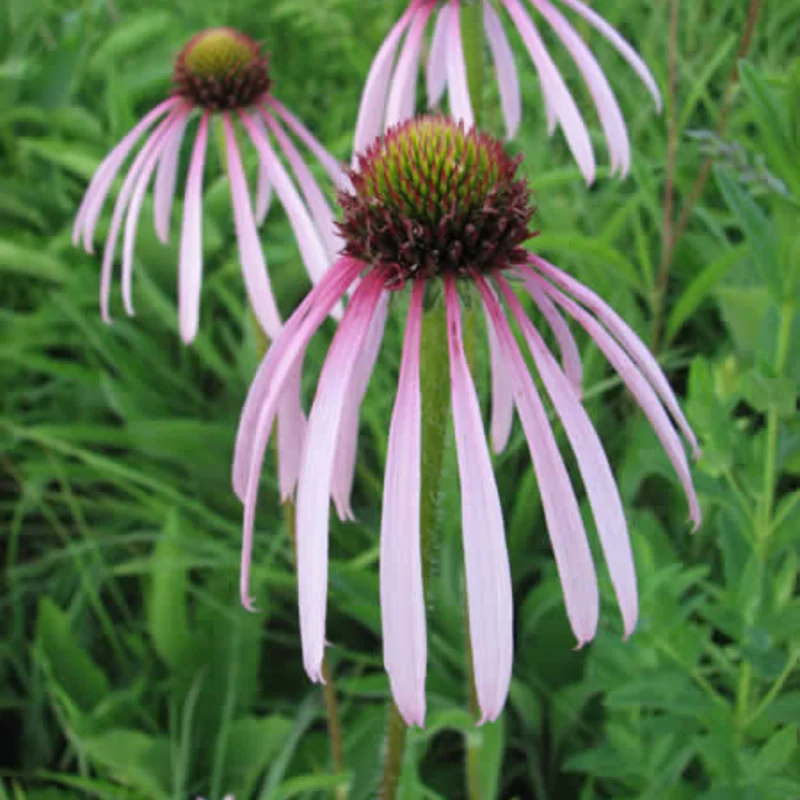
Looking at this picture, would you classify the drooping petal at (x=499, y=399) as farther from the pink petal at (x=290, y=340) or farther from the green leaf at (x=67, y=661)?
the green leaf at (x=67, y=661)

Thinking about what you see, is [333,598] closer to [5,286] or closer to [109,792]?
[109,792]

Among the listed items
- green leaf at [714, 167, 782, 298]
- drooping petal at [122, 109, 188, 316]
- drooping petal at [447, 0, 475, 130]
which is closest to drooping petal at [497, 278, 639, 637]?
green leaf at [714, 167, 782, 298]

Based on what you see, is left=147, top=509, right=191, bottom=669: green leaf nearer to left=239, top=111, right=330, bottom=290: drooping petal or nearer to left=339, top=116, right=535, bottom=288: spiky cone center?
left=239, top=111, right=330, bottom=290: drooping petal

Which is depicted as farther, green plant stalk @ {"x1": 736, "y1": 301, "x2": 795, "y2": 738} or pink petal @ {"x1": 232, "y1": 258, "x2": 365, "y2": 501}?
green plant stalk @ {"x1": 736, "y1": 301, "x2": 795, "y2": 738}

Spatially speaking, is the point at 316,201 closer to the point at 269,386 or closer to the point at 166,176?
the point at 166,176

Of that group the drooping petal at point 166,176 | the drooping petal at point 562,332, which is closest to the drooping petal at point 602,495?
the drooping petal at point 562,332

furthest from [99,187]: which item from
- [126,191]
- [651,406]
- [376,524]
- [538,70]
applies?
[651,406]
